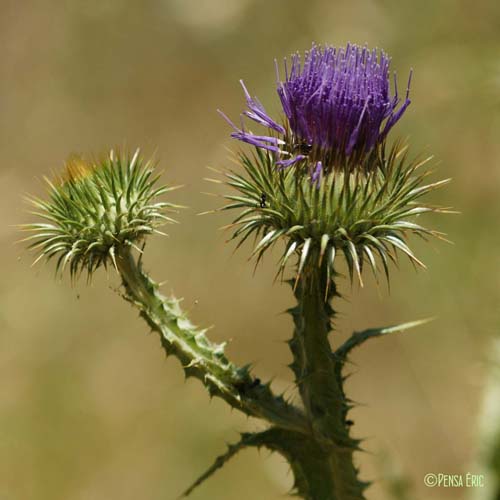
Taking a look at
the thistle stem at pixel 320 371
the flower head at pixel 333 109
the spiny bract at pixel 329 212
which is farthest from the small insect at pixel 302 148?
the thistle stem at pixel 320 371

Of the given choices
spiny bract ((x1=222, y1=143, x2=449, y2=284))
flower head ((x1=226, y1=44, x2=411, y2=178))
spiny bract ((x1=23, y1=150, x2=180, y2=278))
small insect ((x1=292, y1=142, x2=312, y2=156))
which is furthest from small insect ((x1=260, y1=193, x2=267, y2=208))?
spiny bract ((x1=23, y1=150, x2=180, y2=278))

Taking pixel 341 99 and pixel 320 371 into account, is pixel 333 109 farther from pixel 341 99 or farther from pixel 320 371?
pixel 320 371

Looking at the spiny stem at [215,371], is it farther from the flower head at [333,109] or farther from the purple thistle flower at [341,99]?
the purple thistle flower at [341,99]

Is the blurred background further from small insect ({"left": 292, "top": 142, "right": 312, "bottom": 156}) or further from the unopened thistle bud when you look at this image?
small insect ({"left": 292, "top": 142, "right": 312, "bottom": 156})

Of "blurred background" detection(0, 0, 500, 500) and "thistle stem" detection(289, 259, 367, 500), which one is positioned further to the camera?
"blurred background" detection(0, 0, 500, 500)

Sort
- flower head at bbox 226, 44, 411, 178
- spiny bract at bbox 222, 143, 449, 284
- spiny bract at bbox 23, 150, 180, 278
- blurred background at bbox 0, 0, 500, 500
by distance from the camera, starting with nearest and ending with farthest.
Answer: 1. spiny bract at bbox 222, 143, 449, 284
2. flower head at bbox 226, 44, 411, 178
3. spiny bract at bbox 23, 150, 180, 278
4. blurred background at bbox 0, 0, 500, 500

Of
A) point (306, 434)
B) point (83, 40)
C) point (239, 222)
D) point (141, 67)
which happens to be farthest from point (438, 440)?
point (83, 40)

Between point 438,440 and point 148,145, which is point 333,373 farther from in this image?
point 148,145

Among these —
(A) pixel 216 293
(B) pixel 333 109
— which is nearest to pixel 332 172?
(B) pixel 333 109
